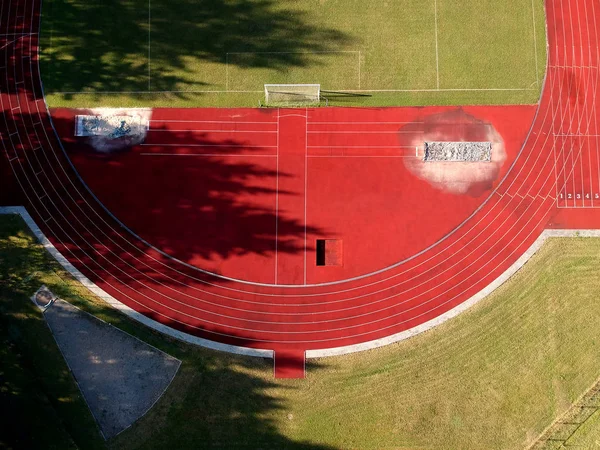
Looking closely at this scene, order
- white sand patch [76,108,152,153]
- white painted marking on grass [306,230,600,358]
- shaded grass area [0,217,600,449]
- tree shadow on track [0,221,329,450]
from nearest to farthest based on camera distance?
tree shadow on track [0,221,329,450], shaded grass area [0,217,600,449], white painted marking on grass [306,230,600,358], white sand patch [76,108,152,153]

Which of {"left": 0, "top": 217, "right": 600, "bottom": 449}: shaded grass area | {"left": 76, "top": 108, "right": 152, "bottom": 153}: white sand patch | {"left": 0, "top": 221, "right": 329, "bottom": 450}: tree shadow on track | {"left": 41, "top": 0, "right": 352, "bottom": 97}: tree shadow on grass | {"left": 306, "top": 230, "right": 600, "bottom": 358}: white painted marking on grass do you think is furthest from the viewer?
{"left": 41, "top": 0, "right": 352, "bottom": 97}: tree shadow on grass

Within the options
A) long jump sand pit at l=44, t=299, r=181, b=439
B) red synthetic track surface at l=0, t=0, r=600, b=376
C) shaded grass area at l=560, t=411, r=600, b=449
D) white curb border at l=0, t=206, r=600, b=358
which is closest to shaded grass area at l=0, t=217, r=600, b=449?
shaded grass area at l=560, t=411, r=600, b=449

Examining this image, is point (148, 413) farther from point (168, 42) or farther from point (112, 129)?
point (168, 42)

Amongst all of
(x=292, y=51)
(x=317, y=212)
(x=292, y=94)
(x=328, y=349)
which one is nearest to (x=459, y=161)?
(x=317, y=212)

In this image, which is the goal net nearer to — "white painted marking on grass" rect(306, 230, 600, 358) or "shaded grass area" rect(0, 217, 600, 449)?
"white painted marking on grass" rect(306, 230, 600, 358)

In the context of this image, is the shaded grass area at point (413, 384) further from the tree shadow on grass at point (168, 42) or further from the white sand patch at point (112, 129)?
the tree shadow on grass at point (168, 42)

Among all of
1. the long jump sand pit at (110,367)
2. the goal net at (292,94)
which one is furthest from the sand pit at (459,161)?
the long jump sand pit at (110,367)

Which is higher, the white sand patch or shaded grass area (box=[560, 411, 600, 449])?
the white sand patch
